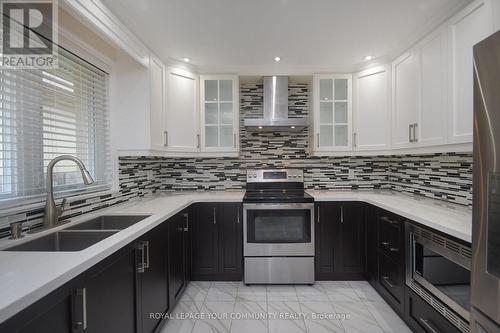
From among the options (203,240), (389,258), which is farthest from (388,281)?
(203,240)

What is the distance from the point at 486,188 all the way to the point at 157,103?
235 cm

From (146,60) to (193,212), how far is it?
4.86ft

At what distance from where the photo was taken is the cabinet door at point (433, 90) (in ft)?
5.80

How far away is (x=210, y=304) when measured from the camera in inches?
85.1

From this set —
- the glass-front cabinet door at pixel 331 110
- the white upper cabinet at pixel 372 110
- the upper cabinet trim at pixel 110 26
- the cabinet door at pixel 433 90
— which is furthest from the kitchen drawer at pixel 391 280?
the upper cabinet trim at pixel 110 26

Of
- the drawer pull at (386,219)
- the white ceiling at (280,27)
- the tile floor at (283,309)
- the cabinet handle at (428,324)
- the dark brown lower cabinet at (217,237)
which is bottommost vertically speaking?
the tile floor at (283,309)

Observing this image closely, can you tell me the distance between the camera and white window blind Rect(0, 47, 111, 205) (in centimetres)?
131

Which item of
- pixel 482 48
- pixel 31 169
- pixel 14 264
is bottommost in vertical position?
pixel 14 264

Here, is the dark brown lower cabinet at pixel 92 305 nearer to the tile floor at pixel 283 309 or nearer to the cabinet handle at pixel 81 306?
the cabinet handle at pixel 81 306

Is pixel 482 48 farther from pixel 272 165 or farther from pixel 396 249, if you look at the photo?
pixel 272 165

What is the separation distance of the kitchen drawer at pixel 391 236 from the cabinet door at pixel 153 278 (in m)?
1.78

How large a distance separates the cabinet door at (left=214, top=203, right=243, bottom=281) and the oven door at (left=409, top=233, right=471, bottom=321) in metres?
1.48

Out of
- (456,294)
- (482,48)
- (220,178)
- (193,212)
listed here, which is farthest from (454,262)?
(220,178)

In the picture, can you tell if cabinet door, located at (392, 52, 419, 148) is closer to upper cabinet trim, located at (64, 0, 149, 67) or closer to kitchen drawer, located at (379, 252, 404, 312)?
kitchen drawer, located at (379, 252, 404, 312)
